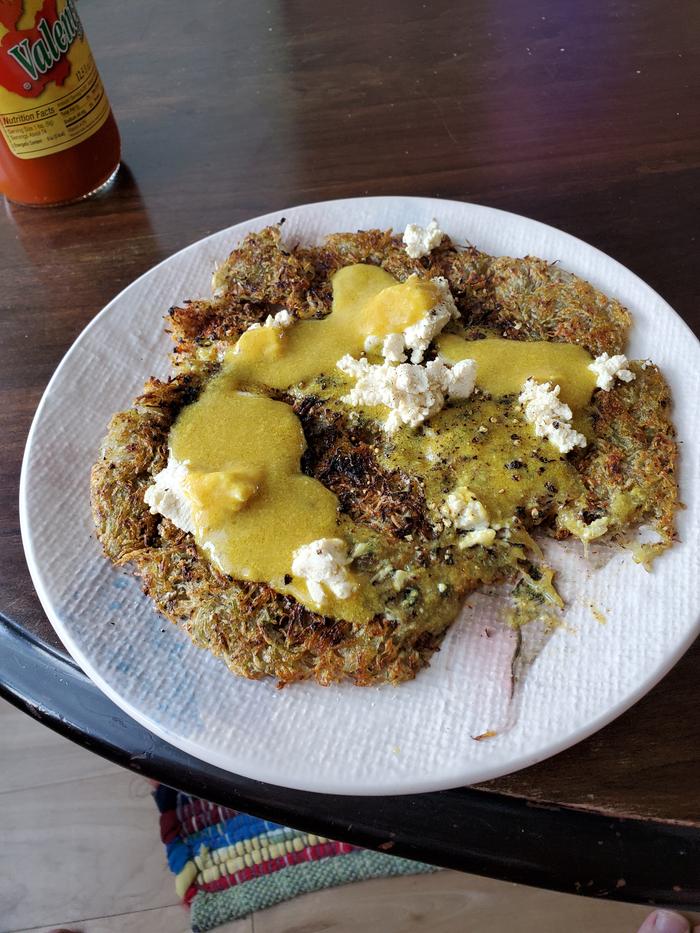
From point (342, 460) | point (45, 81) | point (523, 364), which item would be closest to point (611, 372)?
point (523, 364)

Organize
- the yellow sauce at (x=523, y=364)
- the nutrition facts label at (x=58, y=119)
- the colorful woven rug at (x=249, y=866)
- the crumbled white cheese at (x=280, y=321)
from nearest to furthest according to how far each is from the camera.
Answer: the yellow sauce at (x=523, y=364) < the crumbled white cheese at (x=280, y=321) < the nutrition facts label at (x=58, y=119) < the colorful woven rug at (x=249, y=866)

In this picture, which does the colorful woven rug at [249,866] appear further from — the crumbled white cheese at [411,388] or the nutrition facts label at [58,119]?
the nutrition facts label at [58,119]

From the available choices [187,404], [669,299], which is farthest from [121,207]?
[669,299]

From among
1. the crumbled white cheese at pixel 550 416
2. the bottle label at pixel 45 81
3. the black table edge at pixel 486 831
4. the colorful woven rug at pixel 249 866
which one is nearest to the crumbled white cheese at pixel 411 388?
the crumbled white cheese at pixel 550 416

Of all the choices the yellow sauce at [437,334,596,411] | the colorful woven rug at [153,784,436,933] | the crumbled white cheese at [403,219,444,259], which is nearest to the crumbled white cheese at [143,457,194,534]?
the yellow sauce at [437,334,596,411]

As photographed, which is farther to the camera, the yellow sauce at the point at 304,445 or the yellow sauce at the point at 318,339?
the yellow sauce at the point at 318,339

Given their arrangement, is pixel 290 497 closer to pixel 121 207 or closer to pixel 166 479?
pixel 166 479
